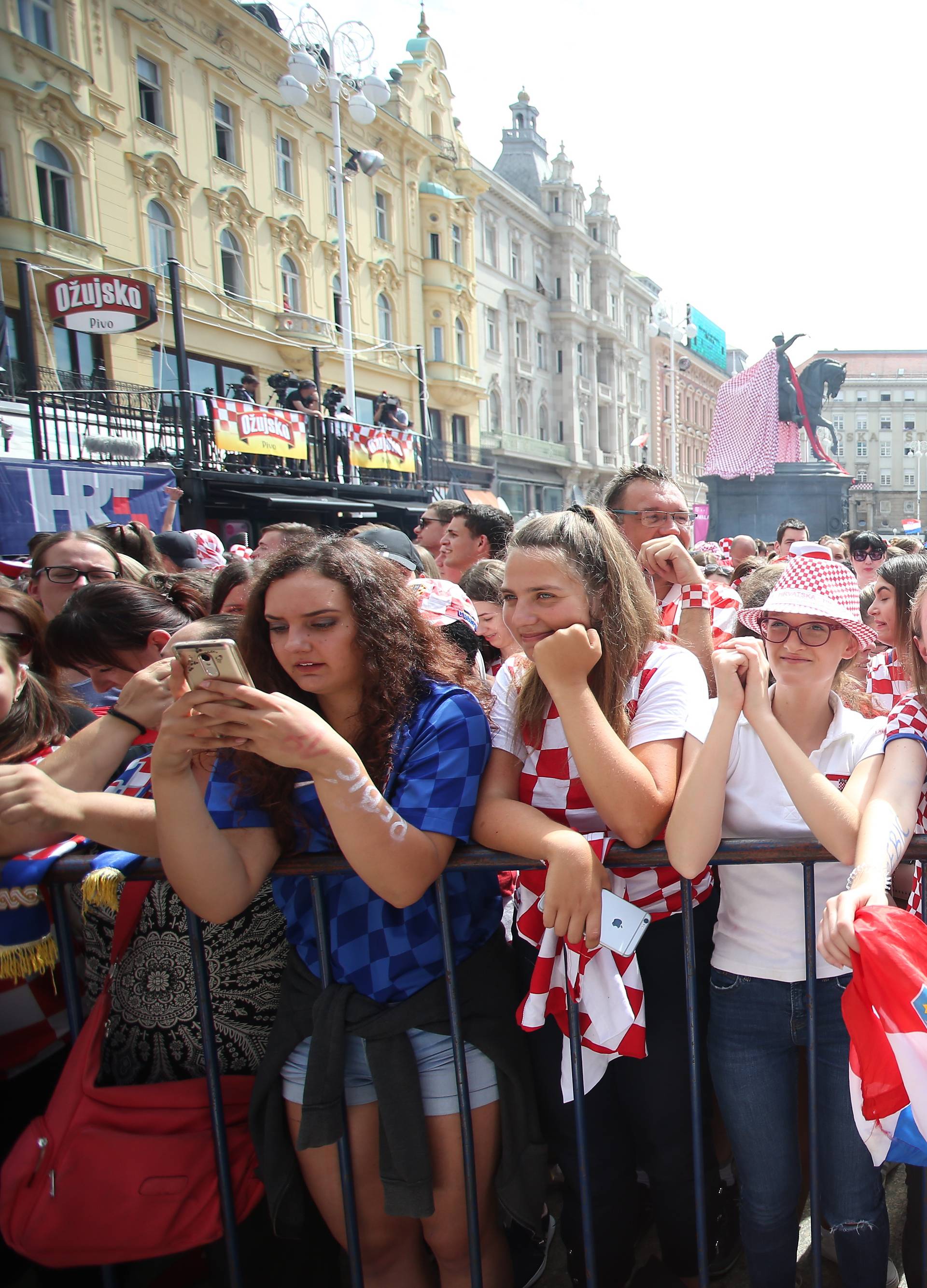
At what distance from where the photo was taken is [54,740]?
7.13 ft

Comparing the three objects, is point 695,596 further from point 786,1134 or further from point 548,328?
point 548,328

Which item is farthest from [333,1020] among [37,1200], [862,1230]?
[862,1230]

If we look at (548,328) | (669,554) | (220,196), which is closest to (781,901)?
(669,554)

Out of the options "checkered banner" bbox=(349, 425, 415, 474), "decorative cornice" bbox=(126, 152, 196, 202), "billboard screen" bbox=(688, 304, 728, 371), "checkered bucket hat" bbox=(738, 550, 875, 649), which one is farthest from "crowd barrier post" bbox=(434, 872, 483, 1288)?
"billboard screen" bbox=(688, 304, 728, 371)

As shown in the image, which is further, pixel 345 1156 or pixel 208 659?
pixel 345 1156

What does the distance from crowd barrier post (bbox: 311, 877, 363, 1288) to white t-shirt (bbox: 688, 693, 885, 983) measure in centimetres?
91

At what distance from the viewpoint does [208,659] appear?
4.78ft

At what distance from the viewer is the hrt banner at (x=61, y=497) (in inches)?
308

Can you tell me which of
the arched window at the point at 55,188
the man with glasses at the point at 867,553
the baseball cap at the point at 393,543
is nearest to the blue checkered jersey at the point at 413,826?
the baseball cap at the point at 393,543

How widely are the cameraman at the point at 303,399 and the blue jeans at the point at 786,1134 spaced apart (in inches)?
573

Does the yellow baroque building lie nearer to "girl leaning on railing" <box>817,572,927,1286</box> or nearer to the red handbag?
the red handbag

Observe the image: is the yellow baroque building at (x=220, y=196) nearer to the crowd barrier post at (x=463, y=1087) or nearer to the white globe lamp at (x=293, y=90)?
the white globe lamp at (x=293, y=90)

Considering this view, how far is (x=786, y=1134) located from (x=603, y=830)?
0.78m

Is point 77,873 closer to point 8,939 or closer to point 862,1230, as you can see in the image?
point 8,939
